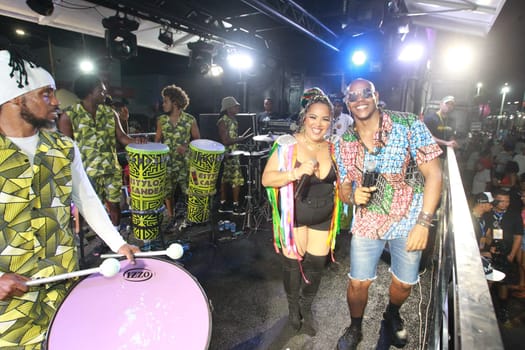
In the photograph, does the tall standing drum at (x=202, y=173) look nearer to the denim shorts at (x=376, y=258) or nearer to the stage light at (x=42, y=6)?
the denim shorts at (x=376, y=258)

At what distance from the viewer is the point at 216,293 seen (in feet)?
10.6

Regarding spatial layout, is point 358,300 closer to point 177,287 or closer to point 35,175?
point 177,287

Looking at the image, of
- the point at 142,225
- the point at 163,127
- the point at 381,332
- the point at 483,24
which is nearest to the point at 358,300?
the point at 381,332

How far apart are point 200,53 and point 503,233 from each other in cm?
797

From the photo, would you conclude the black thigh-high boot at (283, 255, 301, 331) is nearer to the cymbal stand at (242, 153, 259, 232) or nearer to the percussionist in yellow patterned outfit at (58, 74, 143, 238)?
the cymbal stand at (242, 153, 259, 232)

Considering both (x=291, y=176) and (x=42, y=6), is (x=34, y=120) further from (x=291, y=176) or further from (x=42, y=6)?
(x=42, y=6)

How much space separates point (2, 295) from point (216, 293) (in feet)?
7.34

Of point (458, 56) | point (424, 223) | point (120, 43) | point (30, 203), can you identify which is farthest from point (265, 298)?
point (458, 56)

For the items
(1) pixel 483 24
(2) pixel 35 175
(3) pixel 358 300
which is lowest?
(3) pixel 358 300

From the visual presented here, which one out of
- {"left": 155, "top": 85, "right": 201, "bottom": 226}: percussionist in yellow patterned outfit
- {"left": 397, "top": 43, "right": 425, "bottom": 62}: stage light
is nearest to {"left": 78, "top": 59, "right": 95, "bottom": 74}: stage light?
{"left": 155, "top": 85, "right": 201, "bottom": 226}: percussionist in yellow patterned outfit

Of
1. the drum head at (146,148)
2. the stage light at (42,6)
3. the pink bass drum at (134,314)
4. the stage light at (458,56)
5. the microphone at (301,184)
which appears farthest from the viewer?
the stage light at (458,56)

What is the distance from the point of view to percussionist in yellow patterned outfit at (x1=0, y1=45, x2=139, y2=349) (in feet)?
4.25

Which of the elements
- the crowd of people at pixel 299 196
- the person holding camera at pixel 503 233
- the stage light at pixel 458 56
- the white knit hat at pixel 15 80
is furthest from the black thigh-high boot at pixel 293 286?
the stage light at pixel 458 56

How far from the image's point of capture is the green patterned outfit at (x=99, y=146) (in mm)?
3646
